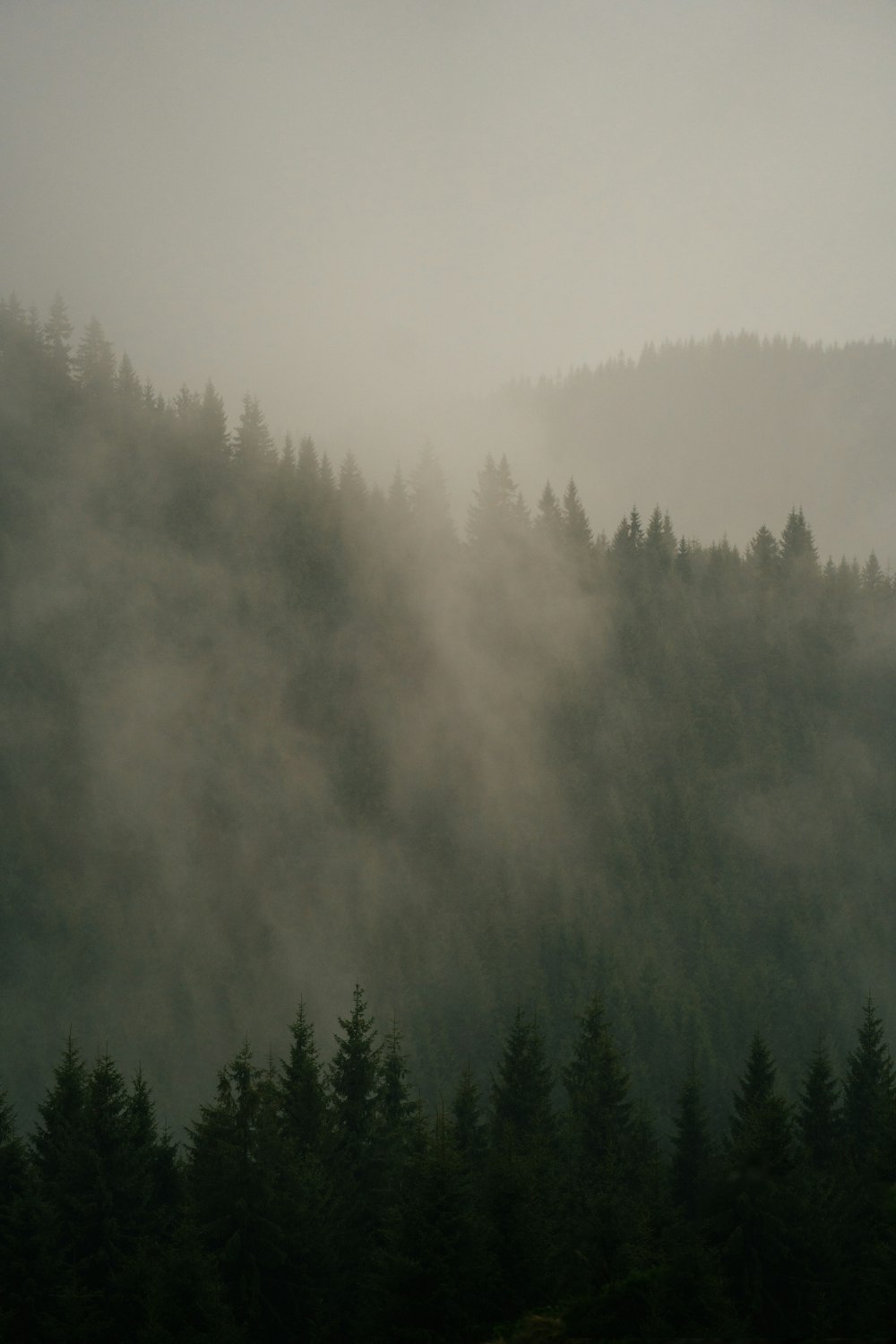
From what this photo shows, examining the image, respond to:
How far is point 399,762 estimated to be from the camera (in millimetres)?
94938

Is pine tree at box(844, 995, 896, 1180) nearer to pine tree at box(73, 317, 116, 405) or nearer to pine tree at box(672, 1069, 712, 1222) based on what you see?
pine tree at box(672, 1069, 712, 1222)

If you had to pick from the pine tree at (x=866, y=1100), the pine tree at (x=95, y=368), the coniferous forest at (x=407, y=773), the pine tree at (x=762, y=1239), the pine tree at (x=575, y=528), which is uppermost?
the pine tree at (x=95, y=368)

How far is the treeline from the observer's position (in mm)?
19672

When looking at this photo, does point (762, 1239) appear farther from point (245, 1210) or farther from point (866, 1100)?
point (866, 1100)

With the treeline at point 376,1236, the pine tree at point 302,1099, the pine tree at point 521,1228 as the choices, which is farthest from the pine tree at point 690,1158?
the pine tree at point 302,1099

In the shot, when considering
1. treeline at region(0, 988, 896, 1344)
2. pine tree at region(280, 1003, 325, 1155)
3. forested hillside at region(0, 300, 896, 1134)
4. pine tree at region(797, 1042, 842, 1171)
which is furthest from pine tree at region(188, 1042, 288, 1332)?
forested hillside at region(0, 300, 896, 1134)

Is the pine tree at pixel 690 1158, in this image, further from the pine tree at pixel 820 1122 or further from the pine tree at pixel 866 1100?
the pine tree at pixel 866 1100

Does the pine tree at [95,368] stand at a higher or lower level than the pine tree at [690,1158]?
higher

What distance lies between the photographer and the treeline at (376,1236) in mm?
19672

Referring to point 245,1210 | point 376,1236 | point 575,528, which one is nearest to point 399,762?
point 575,528

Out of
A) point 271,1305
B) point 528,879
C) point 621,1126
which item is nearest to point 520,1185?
point 271,1305

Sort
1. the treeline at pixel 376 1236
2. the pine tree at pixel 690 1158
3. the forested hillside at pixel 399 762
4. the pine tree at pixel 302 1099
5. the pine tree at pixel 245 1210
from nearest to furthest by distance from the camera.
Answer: the treeline at pixel 376 1236, the pine tree at pixel 245 1210, the pine tree at pixel 302 1099, the pine tree at pixel 690 1158, the forested hillside at pixel 399 762

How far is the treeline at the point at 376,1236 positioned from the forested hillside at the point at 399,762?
4517 centimetres

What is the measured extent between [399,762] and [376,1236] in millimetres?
67945
